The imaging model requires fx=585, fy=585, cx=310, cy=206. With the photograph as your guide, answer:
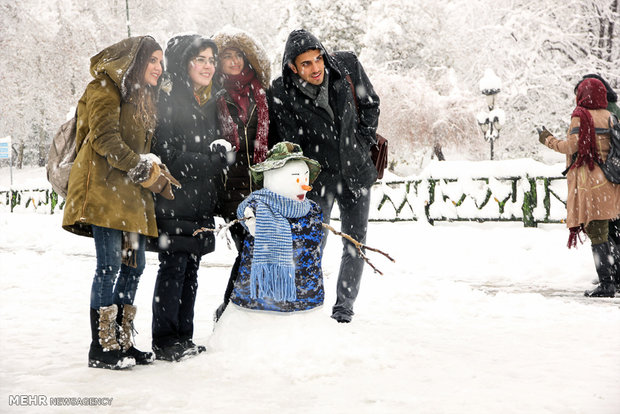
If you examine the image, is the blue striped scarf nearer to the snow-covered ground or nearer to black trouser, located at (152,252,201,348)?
the snow-covered ground

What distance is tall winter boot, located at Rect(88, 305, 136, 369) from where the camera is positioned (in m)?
3.26

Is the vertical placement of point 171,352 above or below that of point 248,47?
below

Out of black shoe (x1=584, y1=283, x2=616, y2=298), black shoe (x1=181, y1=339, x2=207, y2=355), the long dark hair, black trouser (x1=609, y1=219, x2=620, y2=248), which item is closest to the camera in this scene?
the long dark hair

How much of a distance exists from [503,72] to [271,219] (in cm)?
2089

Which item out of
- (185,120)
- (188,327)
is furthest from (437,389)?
(185,120)

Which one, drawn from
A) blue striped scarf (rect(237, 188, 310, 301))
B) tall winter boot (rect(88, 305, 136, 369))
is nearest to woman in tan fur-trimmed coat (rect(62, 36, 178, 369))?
tall winter boot (rect(88, 305, 136, 369))

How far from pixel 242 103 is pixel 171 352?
1690mm

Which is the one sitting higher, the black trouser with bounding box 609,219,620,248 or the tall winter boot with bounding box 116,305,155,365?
the black trouser with bounding box 609,219,620,248

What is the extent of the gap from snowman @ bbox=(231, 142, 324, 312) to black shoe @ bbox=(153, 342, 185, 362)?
1.38 ft

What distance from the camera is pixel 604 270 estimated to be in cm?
573

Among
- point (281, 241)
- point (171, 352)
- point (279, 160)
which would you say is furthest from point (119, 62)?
point (171, 352)

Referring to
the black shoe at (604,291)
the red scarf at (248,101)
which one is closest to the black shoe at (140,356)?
the red scarf at (248,101)

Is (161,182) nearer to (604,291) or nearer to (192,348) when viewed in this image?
(192,348)

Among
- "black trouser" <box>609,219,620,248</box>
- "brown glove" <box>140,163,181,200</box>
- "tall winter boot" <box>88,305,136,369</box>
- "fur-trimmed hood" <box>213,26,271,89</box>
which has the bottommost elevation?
"tall winter boot" <box>88,305,136,369</box>
